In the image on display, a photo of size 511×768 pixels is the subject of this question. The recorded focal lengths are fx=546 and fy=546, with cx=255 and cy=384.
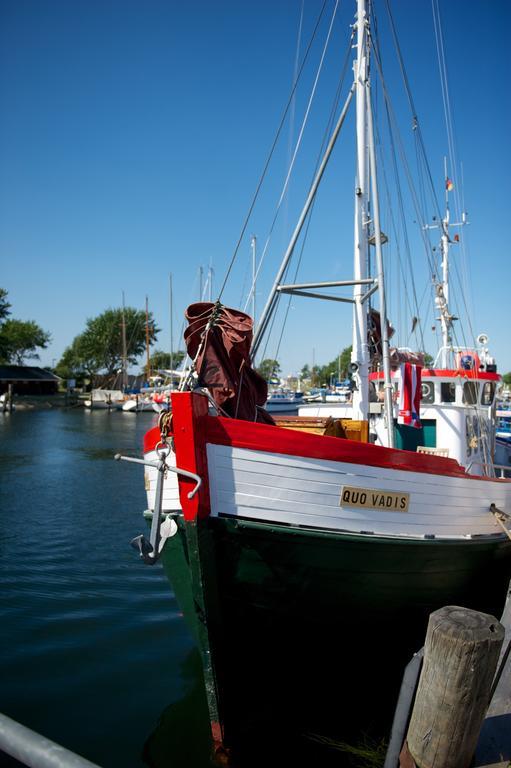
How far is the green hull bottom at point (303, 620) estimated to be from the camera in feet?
17.1

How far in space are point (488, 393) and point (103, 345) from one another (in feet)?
275

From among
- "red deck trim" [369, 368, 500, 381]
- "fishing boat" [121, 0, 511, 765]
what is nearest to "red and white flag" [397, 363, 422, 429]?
"fishing boat" [121, 0, 511, 765]

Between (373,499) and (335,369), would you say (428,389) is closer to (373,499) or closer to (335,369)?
(373,499)

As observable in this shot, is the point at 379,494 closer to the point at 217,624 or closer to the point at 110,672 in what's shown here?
the point at 217,624

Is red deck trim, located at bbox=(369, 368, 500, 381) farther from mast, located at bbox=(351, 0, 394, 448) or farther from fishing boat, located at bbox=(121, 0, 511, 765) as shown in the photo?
fishing boat, located at bbox=(121, 0, 511, 765)

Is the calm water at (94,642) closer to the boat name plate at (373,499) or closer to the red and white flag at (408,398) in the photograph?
the boat name plate at (373,499)

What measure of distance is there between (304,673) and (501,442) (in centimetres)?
948

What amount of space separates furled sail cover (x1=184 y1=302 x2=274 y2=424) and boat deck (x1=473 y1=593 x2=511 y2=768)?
3.41 meters

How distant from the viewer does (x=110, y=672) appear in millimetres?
6746

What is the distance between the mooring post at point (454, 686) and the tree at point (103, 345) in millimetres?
86027

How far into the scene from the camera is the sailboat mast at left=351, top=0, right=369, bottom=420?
8750mm

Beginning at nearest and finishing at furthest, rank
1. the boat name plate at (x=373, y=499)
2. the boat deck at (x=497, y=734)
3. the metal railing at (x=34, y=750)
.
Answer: the metal railing at (x=34, y=750)
the boat deck at (x=497, y=734)
the boat name plate at (x=373, y=499)

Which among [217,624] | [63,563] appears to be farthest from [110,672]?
[63,563]

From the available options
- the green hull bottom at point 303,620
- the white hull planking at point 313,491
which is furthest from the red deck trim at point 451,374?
the green hull bottom at point 303,620
